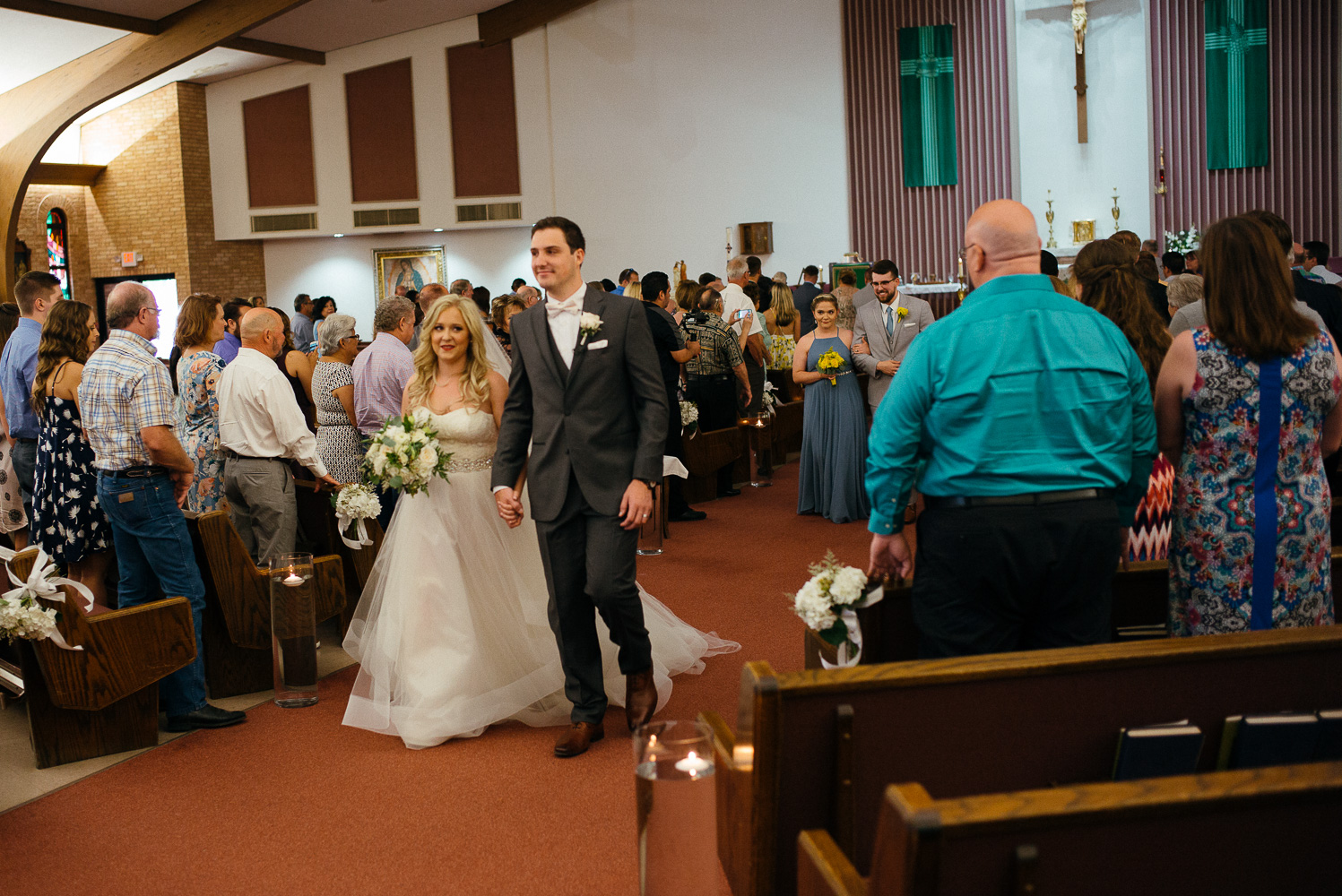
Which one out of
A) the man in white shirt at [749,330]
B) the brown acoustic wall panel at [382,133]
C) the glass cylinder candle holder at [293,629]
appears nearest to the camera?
the glass cylinder candle holder at [293,629]

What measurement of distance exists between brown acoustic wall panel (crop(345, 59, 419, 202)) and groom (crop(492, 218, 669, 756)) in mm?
14570

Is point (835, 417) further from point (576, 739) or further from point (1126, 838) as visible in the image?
point (1126, 838)

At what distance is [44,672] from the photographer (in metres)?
3.68

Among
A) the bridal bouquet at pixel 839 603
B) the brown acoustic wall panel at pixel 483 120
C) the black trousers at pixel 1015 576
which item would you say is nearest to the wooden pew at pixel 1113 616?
the bridal bouquet at pixel 839 603

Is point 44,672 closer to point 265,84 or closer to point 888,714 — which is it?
point 888,714

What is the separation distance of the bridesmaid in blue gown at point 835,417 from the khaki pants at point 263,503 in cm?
357

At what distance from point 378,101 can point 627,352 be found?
49.9ft

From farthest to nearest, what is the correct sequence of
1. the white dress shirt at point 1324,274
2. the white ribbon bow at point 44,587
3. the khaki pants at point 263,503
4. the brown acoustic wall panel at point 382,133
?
1. the brown acoustic wall panel at point 382,133
2. the white dress shirt at point 1324,274
3. the khaki pants at point 263,503
4. the white ribbon bow at point 44,587

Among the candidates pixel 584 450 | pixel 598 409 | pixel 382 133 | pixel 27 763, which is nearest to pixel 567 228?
pixel 598 409

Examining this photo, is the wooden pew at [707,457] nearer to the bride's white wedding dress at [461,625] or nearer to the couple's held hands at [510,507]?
the bride's white wedding dress at [461,625]

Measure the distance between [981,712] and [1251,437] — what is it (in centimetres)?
114

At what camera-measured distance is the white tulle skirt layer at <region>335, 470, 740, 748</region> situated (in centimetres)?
400

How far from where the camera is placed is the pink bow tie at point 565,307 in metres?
3.65

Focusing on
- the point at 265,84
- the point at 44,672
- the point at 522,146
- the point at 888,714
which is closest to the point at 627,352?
the point at 888,714
